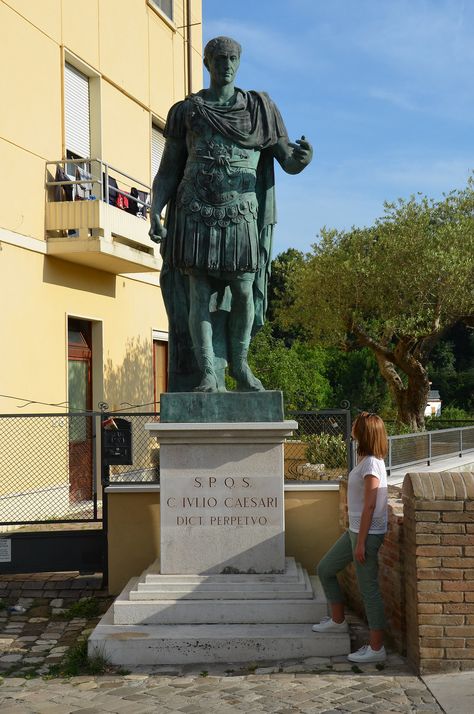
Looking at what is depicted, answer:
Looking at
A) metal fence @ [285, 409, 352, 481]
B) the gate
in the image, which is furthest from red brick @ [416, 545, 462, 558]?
metal fence @ [285, 409, 352, 481]

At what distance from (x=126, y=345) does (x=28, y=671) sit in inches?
417

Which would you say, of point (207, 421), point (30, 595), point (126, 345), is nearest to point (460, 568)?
point (207, 421)

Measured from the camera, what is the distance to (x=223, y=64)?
6352 millimetres

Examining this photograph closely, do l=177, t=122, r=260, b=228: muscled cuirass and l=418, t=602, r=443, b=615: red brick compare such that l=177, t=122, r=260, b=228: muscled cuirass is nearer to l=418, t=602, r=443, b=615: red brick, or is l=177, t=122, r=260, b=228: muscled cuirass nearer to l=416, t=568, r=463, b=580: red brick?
l=416, t=568, r=463, b=580: red brick

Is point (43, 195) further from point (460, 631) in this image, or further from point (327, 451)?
point (460, 631)

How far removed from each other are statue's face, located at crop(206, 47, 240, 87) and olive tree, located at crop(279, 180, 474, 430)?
15888 millimetres

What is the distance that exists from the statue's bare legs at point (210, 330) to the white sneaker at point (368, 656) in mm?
2060

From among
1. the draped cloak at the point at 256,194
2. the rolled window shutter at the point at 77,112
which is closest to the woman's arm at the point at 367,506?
the draped cloak at the point at 256,194

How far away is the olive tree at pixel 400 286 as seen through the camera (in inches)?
866

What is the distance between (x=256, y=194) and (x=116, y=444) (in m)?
2.95

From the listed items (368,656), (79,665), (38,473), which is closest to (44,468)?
(38,473)

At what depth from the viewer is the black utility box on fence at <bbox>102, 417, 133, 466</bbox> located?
8.16 meters

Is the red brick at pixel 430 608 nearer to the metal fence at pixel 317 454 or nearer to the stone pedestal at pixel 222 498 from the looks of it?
the stone pedestal at pixel 222 498

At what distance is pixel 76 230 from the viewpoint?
44.9 feet
